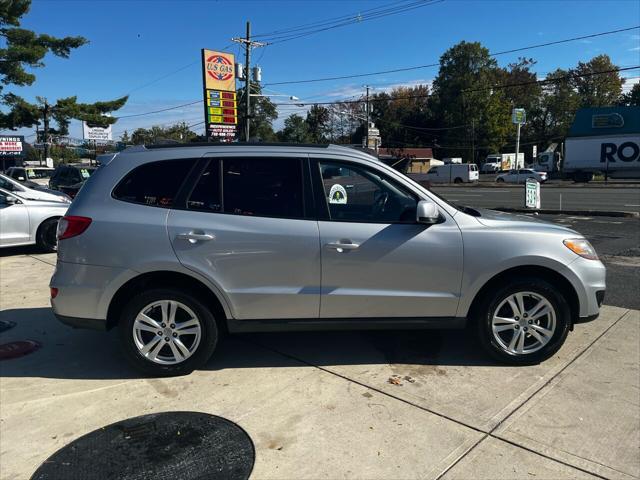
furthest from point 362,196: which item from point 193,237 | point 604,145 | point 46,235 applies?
point 604,145

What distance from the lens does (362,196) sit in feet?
13.2

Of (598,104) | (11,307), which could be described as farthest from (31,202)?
(598,104)

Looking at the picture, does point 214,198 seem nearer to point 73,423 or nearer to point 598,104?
point 73,423

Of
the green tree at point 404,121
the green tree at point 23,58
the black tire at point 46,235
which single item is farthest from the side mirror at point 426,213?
the green tree at point 404,121

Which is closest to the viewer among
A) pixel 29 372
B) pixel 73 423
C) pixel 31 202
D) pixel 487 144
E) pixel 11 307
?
pixel 73 423

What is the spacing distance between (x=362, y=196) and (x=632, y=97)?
103 metres

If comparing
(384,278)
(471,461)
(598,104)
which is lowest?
(471,461)

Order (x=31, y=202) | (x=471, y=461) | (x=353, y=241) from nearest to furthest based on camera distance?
(x=471, y=461) → (x=353, y=241) → (x=31, y=202)

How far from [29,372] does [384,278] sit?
3.00 metres

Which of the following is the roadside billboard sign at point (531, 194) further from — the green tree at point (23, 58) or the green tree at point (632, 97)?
the green tree at point (632, 97)

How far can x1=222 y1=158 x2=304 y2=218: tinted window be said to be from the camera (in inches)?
155

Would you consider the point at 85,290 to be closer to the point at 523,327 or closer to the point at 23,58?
the point at 523,327

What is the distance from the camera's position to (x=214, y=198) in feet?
13.0

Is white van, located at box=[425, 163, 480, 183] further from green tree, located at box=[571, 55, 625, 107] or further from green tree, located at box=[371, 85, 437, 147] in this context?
green tree, located at box=[571, 55, 625, 107]
